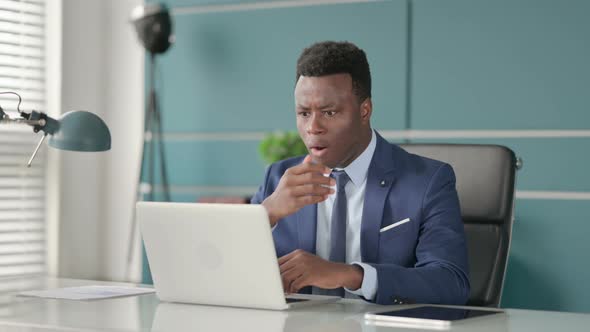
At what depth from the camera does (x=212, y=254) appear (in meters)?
1.99

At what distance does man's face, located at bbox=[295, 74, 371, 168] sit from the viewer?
2.42 metres

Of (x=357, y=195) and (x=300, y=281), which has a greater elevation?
(x=357, y=195)

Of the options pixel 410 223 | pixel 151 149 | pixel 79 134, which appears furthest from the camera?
pixel 151 149

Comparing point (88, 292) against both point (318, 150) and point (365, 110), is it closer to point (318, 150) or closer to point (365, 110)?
point (318, 150)

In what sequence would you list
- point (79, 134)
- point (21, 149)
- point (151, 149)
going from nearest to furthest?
point (79, 134), point (21, 149), point (151, 149)

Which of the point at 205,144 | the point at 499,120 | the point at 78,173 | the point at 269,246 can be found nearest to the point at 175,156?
the point at 205,144

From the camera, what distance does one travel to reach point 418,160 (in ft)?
8.23

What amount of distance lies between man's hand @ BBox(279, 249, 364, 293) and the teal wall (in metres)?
2.08

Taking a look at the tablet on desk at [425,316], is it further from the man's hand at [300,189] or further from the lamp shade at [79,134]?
the lamp shade at [79,134]

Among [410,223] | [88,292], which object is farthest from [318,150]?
[88,292]

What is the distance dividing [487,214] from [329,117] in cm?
49

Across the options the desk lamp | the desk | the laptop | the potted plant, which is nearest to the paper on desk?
the desk

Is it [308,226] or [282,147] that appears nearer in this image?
[308,226]

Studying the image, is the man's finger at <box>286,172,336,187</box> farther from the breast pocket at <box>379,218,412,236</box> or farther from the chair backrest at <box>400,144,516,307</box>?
the chair backrest at <box>400,144,516,307</box>
